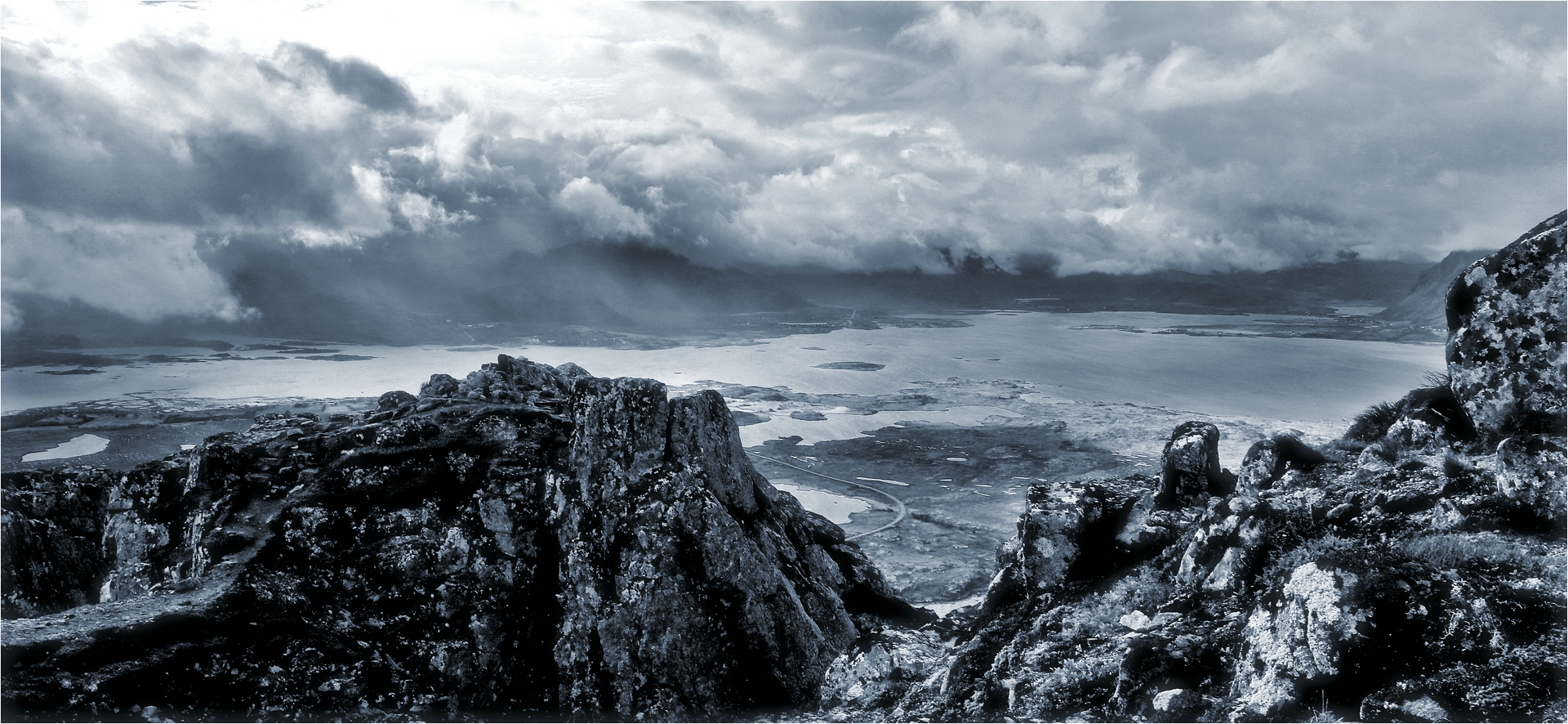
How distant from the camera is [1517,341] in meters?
10.9

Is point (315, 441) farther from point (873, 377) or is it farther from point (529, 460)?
point (873, 377)

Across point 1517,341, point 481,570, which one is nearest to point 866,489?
point 481,570

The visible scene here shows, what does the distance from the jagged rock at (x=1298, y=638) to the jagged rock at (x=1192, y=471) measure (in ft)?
18.5

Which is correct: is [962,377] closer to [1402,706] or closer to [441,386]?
[441,386]

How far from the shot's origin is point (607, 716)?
16.2 metres

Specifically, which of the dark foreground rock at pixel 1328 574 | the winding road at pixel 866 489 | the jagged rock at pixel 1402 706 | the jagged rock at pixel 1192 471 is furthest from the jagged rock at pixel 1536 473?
the winding road at pixel 866 489

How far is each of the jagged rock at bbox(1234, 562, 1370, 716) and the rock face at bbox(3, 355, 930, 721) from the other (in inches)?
386

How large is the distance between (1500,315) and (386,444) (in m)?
20.1

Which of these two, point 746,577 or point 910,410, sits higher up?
point 746,577

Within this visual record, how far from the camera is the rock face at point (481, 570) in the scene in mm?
14539

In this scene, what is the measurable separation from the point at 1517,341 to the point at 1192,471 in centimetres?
513

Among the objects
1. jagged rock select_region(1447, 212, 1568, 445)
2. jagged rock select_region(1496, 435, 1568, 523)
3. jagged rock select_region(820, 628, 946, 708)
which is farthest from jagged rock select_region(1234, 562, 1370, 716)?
jagged rock select_region(820, 628, 946, 708)

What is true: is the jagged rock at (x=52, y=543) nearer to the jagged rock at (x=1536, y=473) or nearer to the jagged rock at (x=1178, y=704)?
the jagged rock at (x=1178, y=704)

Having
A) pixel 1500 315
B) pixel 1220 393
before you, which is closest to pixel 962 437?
pixel 1220 393
